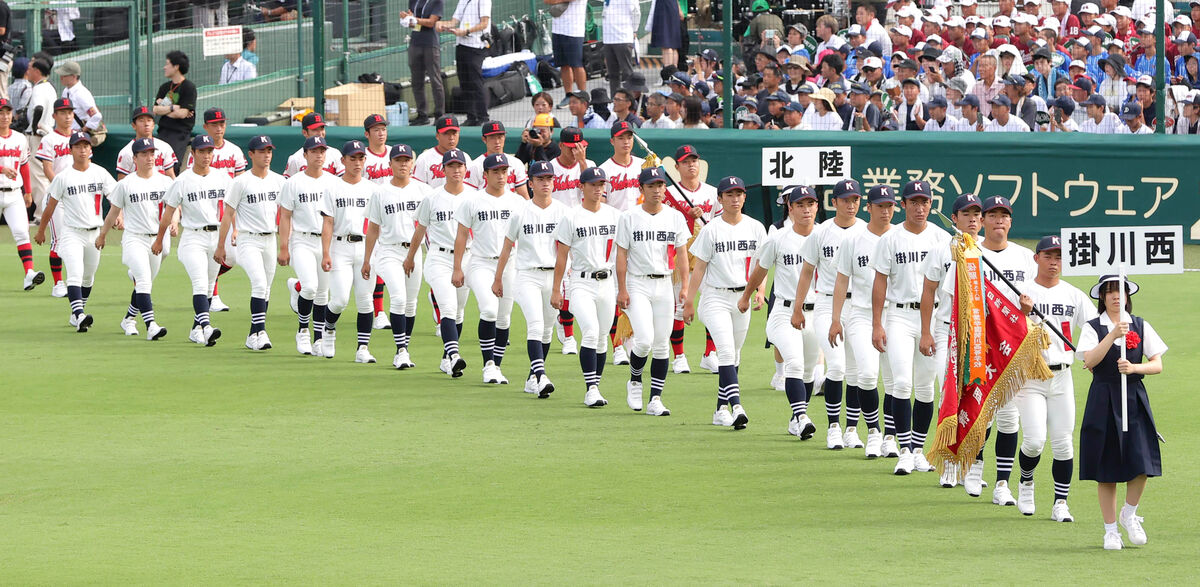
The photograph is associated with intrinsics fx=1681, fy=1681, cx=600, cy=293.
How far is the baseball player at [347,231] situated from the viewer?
50.7ft

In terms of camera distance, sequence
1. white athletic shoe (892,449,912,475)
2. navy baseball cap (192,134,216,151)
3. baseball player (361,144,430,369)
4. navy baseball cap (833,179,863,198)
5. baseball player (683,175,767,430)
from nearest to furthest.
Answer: white athletic shoe (892,449,912,475), navy baseball cap (833,179,863,198), baseball player (683,175,767,430), baseball player (361,144,430,369), navy baseball cap (192,134,216,151)

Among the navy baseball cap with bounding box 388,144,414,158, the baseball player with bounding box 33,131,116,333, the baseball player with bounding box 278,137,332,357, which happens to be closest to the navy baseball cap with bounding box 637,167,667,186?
the navy baseball cap with bounding box 388,144,414,158

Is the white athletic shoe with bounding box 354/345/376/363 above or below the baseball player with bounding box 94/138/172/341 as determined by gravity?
below

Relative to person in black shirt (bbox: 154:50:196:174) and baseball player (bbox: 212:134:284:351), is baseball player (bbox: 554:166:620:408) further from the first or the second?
person in black shirt (bbox: 154:50:196:174)

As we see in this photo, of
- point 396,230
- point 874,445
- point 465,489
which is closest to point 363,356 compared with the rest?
point 396,230

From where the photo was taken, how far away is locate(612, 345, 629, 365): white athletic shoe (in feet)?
52.3

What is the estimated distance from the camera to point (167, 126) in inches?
850

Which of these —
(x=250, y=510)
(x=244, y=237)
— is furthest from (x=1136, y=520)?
(x=244, y=237)

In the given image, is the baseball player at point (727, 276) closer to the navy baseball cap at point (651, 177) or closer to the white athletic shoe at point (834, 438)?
the navy baseball cap at point (651, 177)

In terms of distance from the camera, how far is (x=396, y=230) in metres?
15.2

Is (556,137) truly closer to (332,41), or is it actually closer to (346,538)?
(332,41)

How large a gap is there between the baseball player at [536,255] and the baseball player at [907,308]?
11.5 ft

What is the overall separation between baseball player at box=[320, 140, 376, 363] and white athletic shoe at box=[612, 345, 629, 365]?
2364 millimetres

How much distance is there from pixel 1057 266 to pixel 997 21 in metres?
14.1
